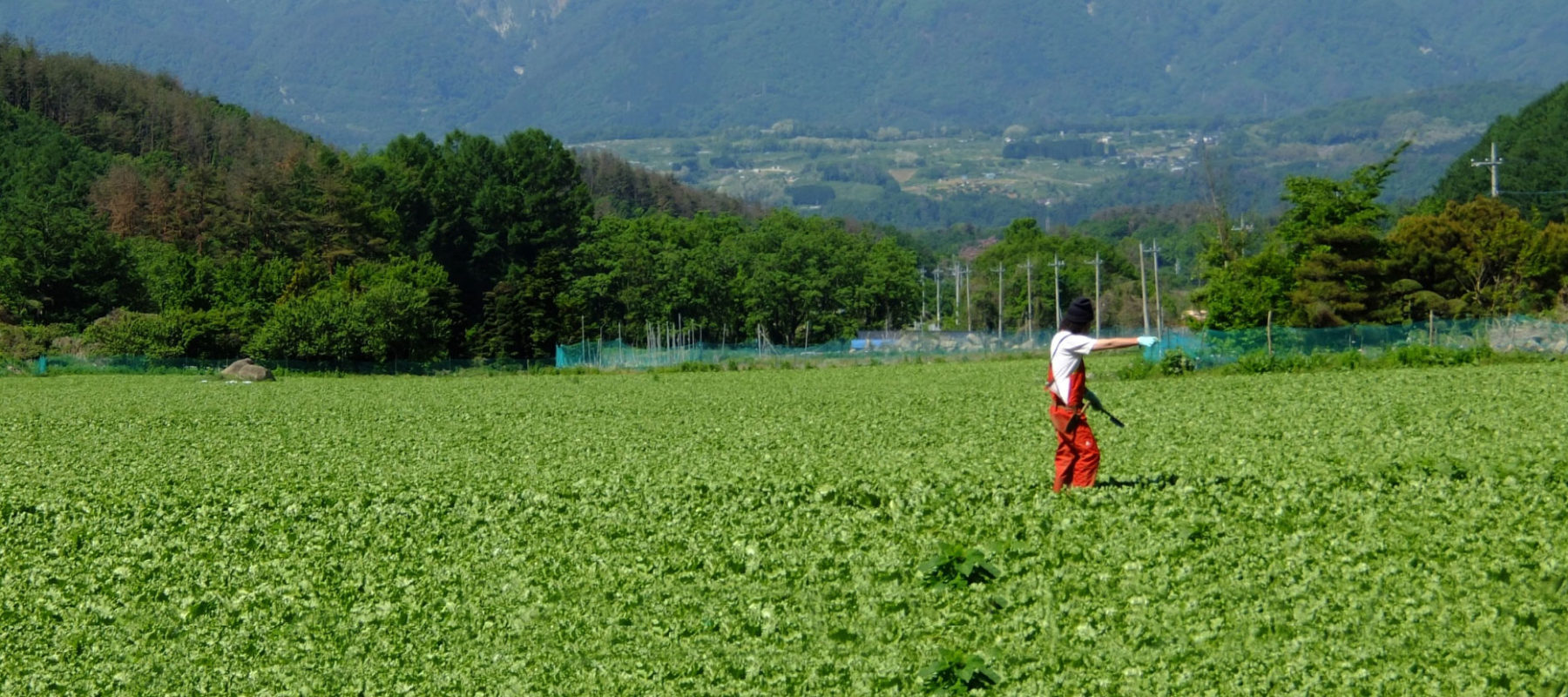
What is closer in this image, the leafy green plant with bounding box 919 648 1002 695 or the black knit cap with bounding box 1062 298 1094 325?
the leafy green plant with bounding box 919 648 1002 695

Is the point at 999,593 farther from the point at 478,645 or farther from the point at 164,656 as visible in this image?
the point at 164,656

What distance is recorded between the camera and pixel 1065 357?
47.8 ft

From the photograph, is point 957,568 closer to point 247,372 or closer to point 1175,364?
point 1175,364

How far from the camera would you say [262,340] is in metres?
76.0

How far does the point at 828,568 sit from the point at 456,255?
9869cm

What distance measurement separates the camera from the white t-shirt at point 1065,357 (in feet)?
47.4

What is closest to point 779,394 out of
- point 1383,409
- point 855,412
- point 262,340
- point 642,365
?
point 855,412

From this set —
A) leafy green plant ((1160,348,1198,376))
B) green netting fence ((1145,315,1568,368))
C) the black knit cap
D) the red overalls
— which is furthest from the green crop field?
green netting fence ((1145,315,1568,368))

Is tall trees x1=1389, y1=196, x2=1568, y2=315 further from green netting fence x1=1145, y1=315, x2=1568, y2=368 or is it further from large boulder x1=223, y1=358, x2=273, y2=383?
large boulder x1=223, y1=358, x2=273, y2=383

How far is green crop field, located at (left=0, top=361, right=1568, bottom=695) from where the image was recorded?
31.7 feet

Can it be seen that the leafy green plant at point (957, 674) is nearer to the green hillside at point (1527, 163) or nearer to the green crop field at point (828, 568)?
the green crop field at point (828, 568)

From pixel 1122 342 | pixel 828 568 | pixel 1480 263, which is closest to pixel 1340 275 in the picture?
pixel 1480 263

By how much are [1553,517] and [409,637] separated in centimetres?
857

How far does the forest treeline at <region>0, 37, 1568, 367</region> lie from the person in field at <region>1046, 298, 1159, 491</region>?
4421 cm
